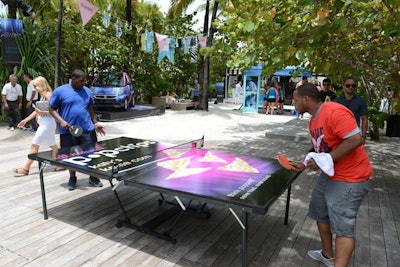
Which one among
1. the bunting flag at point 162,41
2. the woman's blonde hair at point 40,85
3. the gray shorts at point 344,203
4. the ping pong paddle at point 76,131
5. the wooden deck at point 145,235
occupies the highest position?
the bunting flag at point 162,41

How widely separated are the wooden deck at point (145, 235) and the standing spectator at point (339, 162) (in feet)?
2.31

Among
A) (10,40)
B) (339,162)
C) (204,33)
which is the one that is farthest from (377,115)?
(204,33)

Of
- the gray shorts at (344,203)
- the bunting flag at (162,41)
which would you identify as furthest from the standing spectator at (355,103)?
the bunting flag at (162,41)

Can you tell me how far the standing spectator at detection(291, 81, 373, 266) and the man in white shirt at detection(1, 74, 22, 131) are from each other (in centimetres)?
963

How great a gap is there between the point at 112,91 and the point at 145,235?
1125cm

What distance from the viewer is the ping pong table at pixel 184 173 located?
257 centimetres

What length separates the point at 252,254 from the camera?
126 inches

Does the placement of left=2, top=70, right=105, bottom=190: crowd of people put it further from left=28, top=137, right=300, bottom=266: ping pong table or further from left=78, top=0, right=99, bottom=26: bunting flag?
left=78, top=0, right=99, bottom=26: bunting flag

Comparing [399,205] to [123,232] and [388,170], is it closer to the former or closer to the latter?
[388,170]

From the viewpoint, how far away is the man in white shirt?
380 inches

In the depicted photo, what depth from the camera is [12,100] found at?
32.0ft

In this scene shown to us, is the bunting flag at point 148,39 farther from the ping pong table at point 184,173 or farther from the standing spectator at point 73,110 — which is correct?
the ping pong table at point 184,173

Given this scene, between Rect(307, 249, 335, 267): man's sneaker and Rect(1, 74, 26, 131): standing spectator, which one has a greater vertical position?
Rect(1, 74, 26, 131): standing spectator

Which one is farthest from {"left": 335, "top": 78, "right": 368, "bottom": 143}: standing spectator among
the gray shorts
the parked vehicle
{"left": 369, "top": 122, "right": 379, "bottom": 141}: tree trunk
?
the parked vehicle
